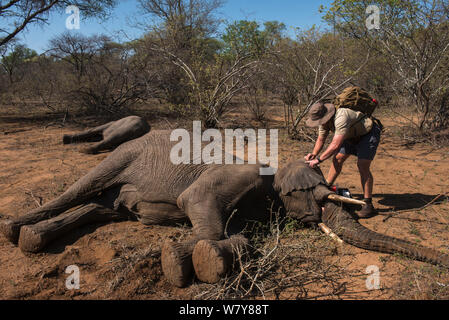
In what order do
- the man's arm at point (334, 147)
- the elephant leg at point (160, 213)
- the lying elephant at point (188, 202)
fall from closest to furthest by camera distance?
the lying elephant at point (188, 202), the elephant leg at point (160, 213), the man's arm at point (334, 147)

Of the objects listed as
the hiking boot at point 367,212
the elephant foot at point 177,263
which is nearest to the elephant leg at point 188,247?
the elephant foot at point 177,263

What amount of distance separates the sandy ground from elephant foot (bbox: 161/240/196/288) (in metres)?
0.08

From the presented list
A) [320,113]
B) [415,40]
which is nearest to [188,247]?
[320,113]

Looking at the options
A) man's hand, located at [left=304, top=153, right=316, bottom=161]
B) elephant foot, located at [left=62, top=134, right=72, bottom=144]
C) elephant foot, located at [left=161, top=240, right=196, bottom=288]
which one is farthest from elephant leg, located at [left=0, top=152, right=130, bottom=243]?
elephant foot, located at [left=62, top=134, right=72, bottom=144]

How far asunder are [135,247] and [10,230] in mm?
1156

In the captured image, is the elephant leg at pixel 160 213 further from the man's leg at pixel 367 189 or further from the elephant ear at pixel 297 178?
the man's leg at pixel 367 189

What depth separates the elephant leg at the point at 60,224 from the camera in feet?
9.52

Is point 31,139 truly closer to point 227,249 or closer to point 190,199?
point 190,199

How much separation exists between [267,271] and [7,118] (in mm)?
10123

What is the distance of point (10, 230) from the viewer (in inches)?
119

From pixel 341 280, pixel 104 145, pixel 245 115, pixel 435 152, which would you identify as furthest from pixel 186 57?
pixel 341 280

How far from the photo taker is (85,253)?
293 centimetres

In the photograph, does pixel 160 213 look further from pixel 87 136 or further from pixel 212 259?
pixel 87 136

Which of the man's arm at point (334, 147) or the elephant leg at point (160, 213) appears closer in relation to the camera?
the elephant leg at point (160, 213)
